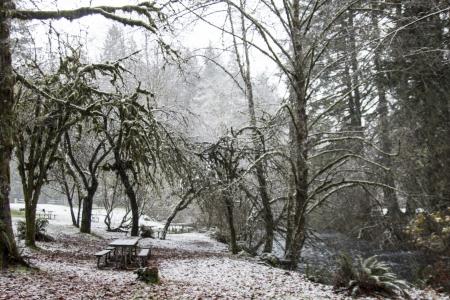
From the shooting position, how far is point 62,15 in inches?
326

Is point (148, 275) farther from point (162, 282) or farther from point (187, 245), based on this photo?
point (187, 245)

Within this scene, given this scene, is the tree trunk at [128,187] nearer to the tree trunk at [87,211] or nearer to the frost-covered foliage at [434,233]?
the tree trunk at [87,211]

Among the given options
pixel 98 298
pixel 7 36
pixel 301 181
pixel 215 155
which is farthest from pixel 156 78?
pixel 98 298

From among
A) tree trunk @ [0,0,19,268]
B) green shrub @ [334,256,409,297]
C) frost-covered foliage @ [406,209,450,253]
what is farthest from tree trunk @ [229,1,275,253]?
tree trunk @ [0,0,19,268]

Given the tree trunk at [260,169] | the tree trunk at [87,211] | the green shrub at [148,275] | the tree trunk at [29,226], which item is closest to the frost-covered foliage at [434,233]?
the tree trunk at [260,169]

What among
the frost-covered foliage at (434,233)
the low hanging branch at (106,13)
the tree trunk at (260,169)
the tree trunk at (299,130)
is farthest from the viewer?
the tree trunk at (260,169)

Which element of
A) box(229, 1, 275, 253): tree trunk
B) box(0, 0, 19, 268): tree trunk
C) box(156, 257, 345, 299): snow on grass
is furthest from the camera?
box(229, 1, 275, 253): tree trunk

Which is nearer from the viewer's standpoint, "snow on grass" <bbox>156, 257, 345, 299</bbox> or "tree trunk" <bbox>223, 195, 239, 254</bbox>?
"snow on grass" <bbox>156, 257, 345, 299</bbox>

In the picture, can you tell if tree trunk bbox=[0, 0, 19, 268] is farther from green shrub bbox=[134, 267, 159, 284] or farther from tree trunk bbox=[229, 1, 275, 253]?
tree trunk bbox=[229, 1, 275, 253]

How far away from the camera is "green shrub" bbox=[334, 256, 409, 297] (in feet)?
26.2

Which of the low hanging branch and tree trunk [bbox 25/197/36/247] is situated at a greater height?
the low hanging branch

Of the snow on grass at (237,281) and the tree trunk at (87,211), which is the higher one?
the tree trunk at (87,211)

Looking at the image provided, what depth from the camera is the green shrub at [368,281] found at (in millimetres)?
7996

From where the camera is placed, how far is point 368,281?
8133 mm
